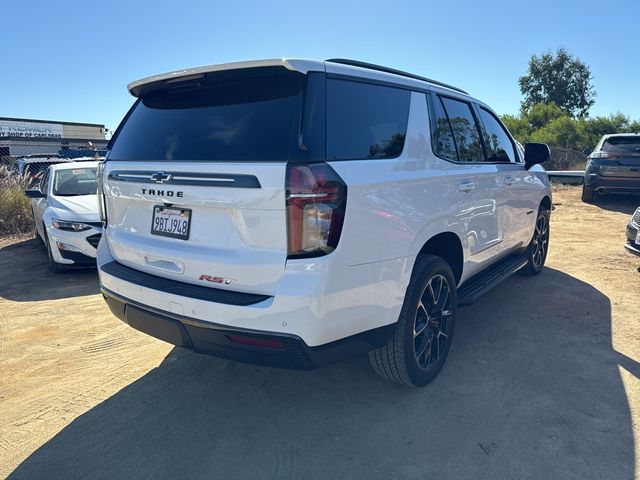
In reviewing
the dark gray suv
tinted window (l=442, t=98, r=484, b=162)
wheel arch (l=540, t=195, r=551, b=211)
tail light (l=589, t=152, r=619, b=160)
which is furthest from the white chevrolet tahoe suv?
tail light (l=589, t=152, r=619, b=160)

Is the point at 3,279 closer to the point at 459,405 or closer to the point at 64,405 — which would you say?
the point at 64,405

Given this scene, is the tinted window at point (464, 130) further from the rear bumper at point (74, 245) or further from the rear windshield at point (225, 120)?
the rear bumper at point (74, 245)

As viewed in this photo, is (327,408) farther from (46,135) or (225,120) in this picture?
(46,135)

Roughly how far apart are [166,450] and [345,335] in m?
1.18

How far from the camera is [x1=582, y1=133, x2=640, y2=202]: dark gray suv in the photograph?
10.5m

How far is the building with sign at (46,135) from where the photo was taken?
35250 mm

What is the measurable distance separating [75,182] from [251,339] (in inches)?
246

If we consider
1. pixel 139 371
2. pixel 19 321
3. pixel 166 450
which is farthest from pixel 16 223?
pixel 166 450

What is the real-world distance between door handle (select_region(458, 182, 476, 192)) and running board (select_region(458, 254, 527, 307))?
834 mm

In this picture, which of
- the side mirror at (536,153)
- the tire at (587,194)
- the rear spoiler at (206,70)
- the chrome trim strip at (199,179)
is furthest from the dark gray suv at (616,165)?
the chrome trim strip at (199,179)

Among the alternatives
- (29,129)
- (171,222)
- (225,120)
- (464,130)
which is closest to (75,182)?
(171,222)

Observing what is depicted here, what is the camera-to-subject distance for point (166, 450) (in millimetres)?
2576

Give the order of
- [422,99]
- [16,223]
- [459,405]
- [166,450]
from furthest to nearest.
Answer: [16,223] < [422,99] < [459,405] < [166,450]

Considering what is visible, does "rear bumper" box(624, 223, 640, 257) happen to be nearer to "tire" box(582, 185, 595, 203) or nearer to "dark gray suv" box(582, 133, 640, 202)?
"dark gray suv" box(582, 133, 640, 202)
